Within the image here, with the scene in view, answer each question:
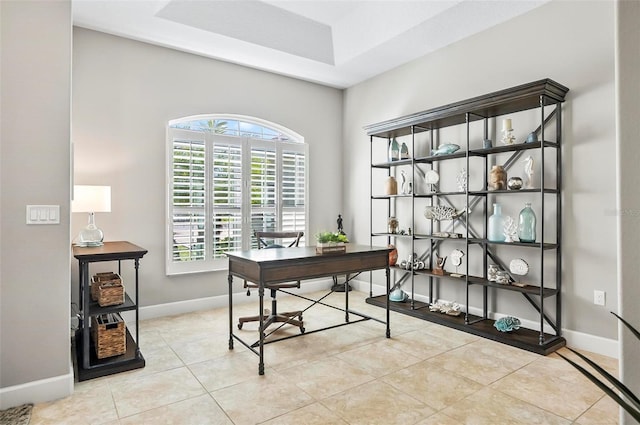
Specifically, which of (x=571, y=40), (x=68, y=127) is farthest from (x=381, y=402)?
(x=571, y=40)

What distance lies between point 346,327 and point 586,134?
109 inches

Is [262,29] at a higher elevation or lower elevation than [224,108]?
higher

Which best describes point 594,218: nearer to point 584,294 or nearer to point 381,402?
point 584,294

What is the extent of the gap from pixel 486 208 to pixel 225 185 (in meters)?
2.98

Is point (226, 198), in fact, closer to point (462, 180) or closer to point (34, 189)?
point (34, 189)

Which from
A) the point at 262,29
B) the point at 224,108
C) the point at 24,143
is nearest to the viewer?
the point at 24,143

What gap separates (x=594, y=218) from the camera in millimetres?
3182

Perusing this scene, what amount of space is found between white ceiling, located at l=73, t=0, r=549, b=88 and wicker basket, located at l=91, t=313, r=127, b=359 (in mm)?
2765

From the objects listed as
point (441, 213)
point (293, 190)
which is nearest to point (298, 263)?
point (441, 213)

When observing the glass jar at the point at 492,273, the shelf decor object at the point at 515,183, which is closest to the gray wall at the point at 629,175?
the shelf decor object at the point at 515,183

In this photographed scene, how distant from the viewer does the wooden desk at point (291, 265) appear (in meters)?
2.80

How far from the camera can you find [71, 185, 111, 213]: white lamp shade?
129 inches

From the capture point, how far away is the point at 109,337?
9.55 ft

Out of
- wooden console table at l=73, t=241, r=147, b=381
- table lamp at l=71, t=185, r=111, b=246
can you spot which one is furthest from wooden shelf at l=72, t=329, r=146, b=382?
table lamp at l=71, t=185, r=111, b=246
